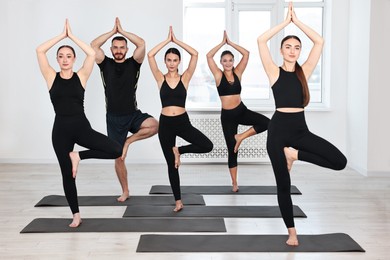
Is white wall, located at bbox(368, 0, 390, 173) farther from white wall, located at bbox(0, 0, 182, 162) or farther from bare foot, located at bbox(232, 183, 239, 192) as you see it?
white wall, located at bbox(0, 0, 182, 162)

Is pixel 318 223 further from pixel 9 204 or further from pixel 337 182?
pixel 9 204

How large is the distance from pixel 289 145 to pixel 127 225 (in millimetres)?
1499

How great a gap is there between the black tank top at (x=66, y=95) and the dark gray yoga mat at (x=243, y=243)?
3.76 ft

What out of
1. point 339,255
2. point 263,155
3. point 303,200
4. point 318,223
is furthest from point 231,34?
point 339,255

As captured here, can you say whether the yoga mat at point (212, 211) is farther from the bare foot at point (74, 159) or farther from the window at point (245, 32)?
the window at point (245, 32)

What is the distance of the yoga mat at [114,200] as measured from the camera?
542 cm

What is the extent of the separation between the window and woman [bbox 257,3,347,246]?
12.2ft

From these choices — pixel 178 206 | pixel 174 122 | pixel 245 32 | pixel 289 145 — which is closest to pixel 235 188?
Result: pixel 178 206

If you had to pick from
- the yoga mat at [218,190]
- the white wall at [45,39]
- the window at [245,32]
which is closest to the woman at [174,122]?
the yoga mat at [218,190]

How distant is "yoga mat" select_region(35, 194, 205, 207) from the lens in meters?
5.42

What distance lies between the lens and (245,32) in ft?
26.1

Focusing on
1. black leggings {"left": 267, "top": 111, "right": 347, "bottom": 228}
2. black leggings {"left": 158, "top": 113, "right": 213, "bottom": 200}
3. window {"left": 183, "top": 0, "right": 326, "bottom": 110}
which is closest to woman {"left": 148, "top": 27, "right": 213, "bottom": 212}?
black leggings {"left": 158, "top": 113, "right": 213, "bottom": 200}

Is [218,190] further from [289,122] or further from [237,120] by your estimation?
[289,122]

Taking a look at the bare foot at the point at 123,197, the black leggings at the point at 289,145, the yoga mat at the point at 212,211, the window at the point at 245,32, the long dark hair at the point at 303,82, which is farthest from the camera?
the window at the point at 245,32
